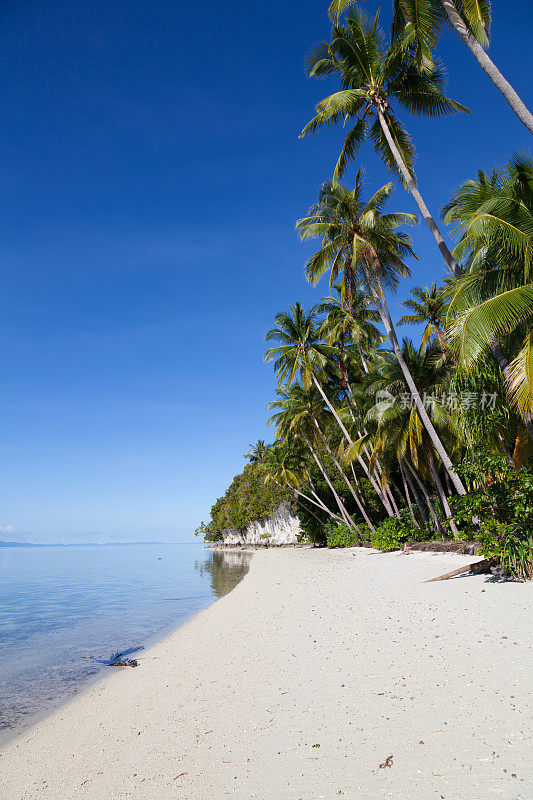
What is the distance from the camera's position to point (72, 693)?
6711mm

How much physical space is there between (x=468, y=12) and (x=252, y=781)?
42.8ft

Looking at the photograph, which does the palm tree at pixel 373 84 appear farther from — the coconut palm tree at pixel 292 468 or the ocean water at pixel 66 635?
the coconut palm tree at pixel 292 468

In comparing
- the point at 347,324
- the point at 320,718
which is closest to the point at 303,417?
the point at 347,324

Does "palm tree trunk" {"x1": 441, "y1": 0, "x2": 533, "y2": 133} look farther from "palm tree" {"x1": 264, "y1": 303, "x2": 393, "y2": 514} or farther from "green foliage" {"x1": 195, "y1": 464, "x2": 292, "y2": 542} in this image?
"green foliage" {"x1": 195, "y1": 464, "x2": 292, "y2": 542}

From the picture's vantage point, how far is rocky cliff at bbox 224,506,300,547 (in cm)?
5256

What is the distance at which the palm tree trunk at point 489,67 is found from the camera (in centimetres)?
799

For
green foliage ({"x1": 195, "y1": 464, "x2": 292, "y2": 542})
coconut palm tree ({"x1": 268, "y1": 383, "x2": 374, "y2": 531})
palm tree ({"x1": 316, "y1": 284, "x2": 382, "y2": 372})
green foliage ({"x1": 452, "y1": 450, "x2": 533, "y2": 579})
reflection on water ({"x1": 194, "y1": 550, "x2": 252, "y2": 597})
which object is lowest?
reflection on water ({"x1": 194, "y1": 550, "x2": 252, "y2": 597})

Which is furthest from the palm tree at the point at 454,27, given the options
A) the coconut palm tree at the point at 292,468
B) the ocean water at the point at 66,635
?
the coconut palm tree at the point at 292,468

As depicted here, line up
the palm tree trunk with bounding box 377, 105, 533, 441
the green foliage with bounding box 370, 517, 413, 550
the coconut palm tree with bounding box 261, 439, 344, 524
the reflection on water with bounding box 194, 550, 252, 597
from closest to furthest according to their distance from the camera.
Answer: the palm tree trunk with bounding box 377, 105, 533, 441 → the reflection on water with bounding box 194, 550, 252, 597 → the green foliage with bounding box 370, 517, 413, 550 → the coconut palm tree with bounding box 261, 439, 344, 524

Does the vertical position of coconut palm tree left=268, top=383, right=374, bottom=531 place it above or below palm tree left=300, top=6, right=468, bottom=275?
below

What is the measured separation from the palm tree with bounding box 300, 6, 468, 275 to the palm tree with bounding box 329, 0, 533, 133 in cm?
86

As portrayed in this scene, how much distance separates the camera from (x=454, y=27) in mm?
9234

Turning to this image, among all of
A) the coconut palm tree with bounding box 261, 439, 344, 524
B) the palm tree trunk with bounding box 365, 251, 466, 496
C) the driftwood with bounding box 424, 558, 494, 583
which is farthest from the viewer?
the coconut palm tree with bounding box 261, 439, 344, 524

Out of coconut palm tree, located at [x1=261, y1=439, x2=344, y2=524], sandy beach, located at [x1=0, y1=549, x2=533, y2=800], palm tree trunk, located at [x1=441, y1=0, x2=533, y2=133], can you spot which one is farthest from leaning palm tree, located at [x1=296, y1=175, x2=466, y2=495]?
coconut palm tree, located at [x1=261, y1=439, x2=344, y2=524]
